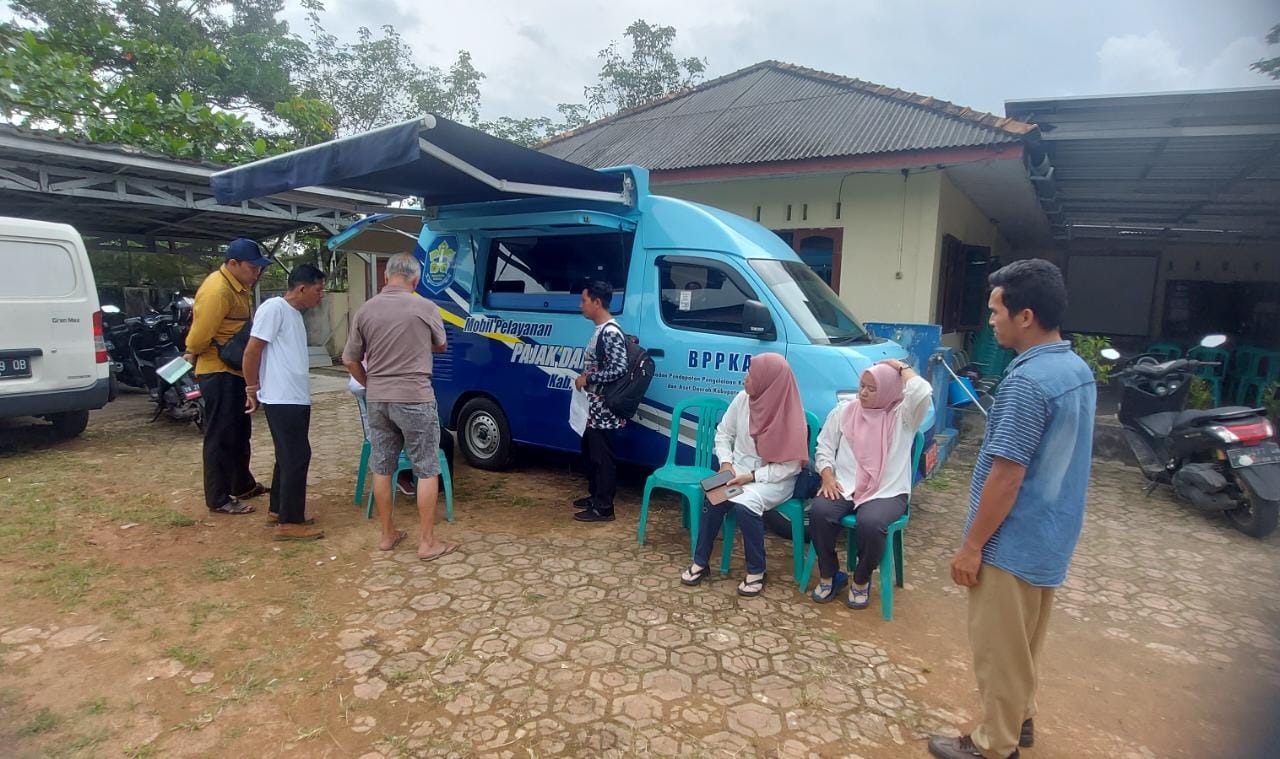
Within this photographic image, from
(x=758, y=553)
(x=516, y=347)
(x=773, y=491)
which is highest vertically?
(x=516, y=347)

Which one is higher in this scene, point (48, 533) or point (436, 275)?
point (436, 275)

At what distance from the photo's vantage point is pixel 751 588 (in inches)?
A: 139

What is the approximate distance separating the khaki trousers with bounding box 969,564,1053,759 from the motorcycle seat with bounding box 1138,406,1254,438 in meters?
3.88

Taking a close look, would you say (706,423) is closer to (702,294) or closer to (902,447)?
(702,294)

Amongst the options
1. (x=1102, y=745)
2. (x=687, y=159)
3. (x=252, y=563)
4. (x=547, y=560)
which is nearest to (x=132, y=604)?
(x=252, y=563)

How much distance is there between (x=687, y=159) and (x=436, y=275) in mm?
3838

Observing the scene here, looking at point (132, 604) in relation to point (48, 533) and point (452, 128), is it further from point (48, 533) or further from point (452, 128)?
point (452, 128)

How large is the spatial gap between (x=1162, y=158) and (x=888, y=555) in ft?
20.7

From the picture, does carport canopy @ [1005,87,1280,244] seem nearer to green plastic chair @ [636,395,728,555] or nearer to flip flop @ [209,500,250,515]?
green plastic chair @ [636,395,728,555]

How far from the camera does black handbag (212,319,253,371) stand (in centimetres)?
428

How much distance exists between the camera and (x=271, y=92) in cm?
1522

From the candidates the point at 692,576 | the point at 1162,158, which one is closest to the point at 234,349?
the point at 692,576

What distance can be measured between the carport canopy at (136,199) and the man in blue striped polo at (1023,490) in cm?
510

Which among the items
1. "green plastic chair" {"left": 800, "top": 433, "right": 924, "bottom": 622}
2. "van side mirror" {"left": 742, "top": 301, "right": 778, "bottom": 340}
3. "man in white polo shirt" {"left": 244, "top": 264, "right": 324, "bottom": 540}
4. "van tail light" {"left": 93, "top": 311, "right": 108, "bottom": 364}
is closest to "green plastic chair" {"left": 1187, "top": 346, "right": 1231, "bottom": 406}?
"green plastic chair" {"left": 800, "top": 433, "right": 924, "bottom": 622}
